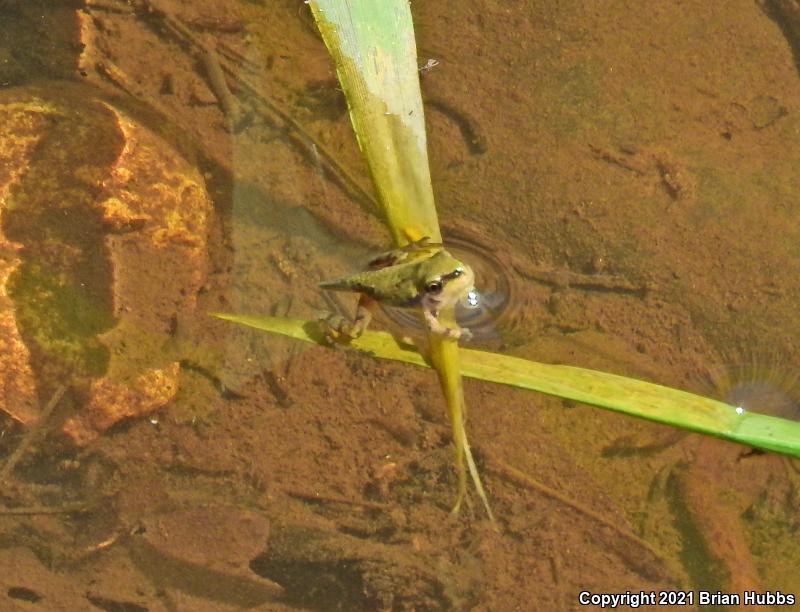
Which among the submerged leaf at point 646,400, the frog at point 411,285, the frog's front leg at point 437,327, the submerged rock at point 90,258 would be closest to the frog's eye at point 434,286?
the frog at point 411,285

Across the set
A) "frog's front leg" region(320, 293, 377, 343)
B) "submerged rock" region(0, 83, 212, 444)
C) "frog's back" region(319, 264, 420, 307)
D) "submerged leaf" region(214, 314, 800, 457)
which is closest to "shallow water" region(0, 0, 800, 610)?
"submerged rock" region(0, 83, 212, 444)

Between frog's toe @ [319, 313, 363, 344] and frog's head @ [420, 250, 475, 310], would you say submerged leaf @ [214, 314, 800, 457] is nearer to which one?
frog's head @ [420, 250, 475, 310]

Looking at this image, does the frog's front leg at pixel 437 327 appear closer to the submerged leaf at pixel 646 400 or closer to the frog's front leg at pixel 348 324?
the submerged leaf at pixel 646 400

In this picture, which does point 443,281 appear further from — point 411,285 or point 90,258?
point 90,258

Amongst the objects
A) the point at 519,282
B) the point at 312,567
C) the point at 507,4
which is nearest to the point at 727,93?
the point at 507,4

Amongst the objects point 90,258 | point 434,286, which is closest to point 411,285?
point 434,286

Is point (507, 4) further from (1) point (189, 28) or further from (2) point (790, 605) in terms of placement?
(2) point (790, 605)
